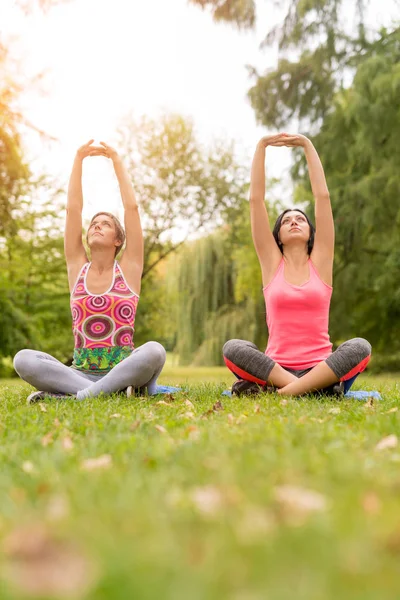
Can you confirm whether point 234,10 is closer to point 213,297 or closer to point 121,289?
point 121,289

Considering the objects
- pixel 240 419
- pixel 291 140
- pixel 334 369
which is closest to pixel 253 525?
pixel 240 419

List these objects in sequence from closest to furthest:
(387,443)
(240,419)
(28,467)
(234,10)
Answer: (28,467) → (387,443) → (240,419) → (234,10)

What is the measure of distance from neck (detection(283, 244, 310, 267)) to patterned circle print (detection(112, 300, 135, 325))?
4.15ft

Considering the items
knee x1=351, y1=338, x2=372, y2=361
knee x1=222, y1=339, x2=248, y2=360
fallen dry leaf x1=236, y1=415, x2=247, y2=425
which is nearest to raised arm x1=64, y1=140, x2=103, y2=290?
knee x1=222, y1=339, x2=248, y2=360

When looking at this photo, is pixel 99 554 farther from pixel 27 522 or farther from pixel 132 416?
pixel 132 416

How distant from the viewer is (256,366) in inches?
188

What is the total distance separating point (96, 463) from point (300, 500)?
2.88 ft

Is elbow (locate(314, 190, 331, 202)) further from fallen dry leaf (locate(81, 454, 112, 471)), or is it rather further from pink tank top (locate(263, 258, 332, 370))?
fallen dry leaf (locate(81, 454, 112, 471))

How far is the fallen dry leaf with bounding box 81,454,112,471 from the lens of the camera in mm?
2137

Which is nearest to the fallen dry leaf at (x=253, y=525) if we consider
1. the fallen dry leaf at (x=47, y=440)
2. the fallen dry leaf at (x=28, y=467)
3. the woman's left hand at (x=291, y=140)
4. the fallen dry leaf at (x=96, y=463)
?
the fallen dry leaf at (x=96, y=463)

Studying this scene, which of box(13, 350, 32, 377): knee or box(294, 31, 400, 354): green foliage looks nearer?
box(13, 350, 32, 377): knee

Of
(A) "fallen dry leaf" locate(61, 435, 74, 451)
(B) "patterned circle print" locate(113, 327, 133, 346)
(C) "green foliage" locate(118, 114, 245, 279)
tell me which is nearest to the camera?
(A) "fallen dry leaf" locate(61, 435, 74, 451)

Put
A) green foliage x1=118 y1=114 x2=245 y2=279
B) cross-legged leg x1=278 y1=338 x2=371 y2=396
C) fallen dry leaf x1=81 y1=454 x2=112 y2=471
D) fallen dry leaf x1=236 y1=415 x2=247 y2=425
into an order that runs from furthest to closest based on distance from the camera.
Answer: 1. green foliage x1=118 y1=114 x2=245 y2=279
2. cross-legged leg x1=278 y1=338 x2=371 y2=396
3. fallen dry leaf x1=236 y1=415 x2=247 y2=425
4. fallen dry leaf x1=81 y1=454 x2=112 y2=471

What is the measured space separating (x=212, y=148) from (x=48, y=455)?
18.9m
